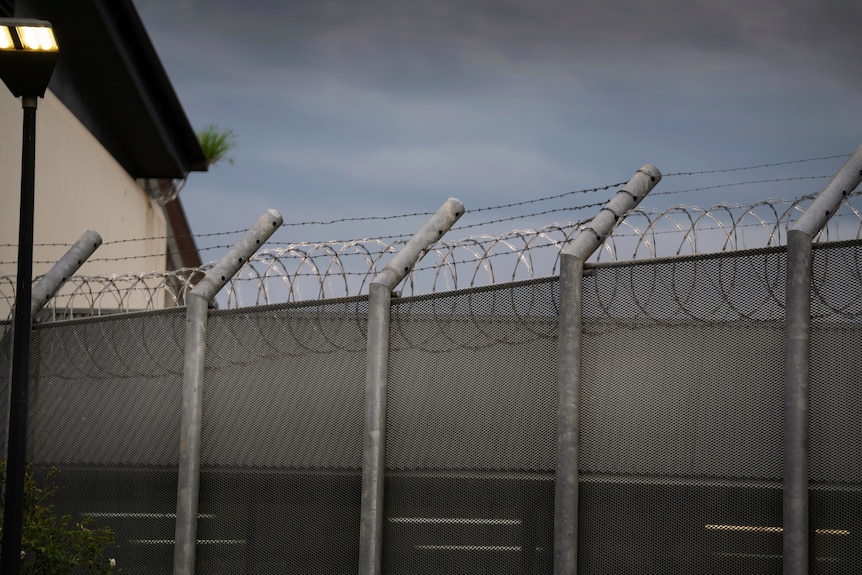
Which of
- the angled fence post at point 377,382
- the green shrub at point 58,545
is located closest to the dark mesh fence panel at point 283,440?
the angled fence post at point 377,382

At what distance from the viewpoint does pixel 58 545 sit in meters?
7.53

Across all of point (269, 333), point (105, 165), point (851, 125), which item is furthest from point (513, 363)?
point (851, 125)

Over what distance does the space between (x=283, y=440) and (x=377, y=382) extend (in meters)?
1.01

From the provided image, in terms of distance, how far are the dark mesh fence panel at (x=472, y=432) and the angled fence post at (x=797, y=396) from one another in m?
1.33

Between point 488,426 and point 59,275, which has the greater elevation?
point 59,275

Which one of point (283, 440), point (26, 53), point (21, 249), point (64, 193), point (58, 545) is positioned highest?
point (64, 193)

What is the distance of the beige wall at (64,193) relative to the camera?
12.3 metres

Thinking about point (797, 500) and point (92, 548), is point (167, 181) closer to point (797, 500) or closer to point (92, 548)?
point (92, 548)

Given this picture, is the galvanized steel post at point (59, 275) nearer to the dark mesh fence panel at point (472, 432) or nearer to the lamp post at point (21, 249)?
the lamp post at point (21, 249)

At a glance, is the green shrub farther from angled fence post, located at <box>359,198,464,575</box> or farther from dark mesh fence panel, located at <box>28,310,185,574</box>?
angled fence post, located at <box>359,198,464,575</box>

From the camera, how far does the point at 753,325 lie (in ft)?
17.6

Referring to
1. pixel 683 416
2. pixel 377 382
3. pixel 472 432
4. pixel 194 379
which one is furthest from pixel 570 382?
pixel 194 379

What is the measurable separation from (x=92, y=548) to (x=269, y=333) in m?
1.84

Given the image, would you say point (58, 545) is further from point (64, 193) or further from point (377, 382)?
point (64, 193)
